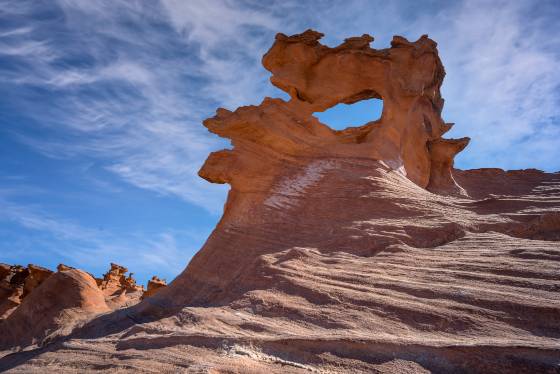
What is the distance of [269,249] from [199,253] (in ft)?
5.83

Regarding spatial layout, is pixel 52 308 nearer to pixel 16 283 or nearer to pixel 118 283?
pixel 16 283

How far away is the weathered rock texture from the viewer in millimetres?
5012

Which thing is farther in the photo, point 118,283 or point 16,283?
point 118,283

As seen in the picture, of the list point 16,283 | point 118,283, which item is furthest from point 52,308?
point 118,283

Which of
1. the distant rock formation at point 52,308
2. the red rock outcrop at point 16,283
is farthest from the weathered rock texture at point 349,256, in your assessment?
the red rock outcrop at point 16,283

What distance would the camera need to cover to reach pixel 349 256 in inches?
311

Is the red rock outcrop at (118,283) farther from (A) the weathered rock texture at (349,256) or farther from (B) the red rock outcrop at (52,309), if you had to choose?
(A) the weathered rock texture at (349,256)

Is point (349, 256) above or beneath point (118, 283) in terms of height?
beneath

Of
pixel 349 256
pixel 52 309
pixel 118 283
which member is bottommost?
pixel 52 309

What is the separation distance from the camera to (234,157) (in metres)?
11.5

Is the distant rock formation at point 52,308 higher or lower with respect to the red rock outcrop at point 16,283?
lower

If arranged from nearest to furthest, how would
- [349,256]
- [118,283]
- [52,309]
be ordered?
[349,256] → [52,309] → [118,283]

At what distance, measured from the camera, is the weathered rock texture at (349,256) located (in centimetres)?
501

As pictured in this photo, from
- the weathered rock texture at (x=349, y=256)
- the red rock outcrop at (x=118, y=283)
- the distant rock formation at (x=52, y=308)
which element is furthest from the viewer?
the red rock outcrop at (x=118, y=283)
